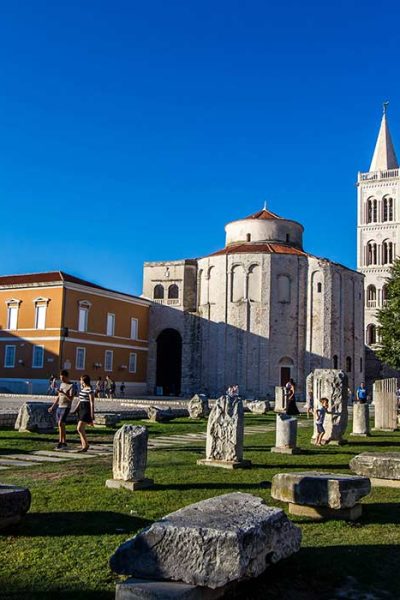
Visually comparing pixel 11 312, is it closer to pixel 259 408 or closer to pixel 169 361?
pixel 169 361

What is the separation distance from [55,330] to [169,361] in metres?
13.8

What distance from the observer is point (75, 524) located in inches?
251

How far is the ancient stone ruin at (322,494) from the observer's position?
21.5 feet

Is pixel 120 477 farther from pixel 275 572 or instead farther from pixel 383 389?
pixel 383 389

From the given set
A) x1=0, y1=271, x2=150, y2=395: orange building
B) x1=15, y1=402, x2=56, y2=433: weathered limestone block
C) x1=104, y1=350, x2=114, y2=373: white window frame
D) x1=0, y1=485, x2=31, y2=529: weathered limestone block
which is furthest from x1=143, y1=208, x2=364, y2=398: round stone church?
x1=0, y1=485, x2=31, y2=529: weathered limestone block

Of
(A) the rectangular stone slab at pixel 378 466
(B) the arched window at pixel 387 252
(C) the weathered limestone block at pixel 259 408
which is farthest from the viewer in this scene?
(B) the arched window at pixel 387 252

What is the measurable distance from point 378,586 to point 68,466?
6627 millimetres

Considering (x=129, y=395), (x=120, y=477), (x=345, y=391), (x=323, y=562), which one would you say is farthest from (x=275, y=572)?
(x=129, y=395)

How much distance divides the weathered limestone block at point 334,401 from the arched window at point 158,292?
123 feet

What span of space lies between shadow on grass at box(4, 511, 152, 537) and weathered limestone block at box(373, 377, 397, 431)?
14.8 metres

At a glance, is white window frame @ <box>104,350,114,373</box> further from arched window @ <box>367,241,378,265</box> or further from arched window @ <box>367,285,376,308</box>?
arched window @ <box>367,241,378,265</box>

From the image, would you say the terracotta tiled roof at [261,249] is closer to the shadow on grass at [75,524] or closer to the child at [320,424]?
the child at [320,424]

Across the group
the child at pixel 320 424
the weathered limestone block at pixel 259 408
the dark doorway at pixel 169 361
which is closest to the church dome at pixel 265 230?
the dark doorway at pixel 169 361

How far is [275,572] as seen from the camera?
4953mm
